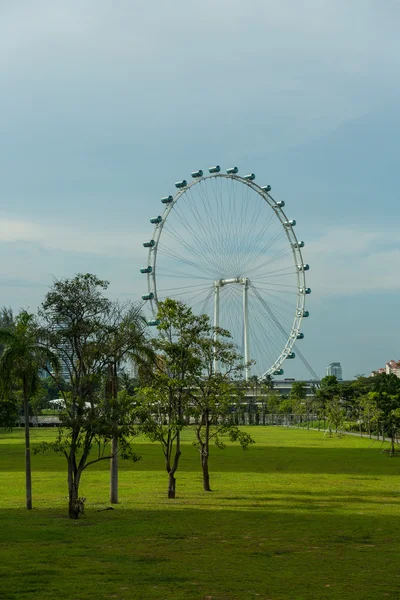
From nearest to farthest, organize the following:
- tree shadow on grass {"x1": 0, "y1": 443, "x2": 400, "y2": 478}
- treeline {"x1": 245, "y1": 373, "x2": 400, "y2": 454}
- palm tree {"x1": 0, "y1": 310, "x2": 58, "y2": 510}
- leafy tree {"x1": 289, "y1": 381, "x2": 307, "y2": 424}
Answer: palm tree {"x1": 0, "y1": 310, "x2": 58, "y2": 510}
tree shadow on grass {"x1": 0, "y1": 443, "x2": 400, "y2": 478}
treeline {"x1": 245, "y1": 373, "x2": 400, "y2": 454}
leafy tree {"x1": 289, "y1": 381, "x2": 307, "y2": 424}

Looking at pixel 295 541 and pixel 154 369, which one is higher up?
pixel 154 369

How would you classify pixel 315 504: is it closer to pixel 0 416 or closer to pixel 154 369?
pixel 154 369

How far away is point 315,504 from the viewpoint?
27.8 m

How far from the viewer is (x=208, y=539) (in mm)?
20078

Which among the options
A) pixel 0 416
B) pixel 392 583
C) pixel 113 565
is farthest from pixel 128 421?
pixel 0 416

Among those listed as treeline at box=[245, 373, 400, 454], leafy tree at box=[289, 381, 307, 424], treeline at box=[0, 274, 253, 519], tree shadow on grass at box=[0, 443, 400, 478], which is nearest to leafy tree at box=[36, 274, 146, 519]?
treeline at box=[0, 274, 253, 519]

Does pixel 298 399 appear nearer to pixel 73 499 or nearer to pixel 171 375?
pixel 171 375

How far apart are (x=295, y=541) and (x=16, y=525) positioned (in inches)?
299

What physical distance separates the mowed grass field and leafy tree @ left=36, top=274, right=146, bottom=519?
216cm

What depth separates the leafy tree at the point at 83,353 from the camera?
24188mm

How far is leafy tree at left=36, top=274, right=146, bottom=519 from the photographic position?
24.2 m

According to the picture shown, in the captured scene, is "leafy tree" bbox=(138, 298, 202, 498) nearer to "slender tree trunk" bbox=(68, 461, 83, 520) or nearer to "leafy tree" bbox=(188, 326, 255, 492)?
"leafy tree" bbox=(188, 326, 255, 492)

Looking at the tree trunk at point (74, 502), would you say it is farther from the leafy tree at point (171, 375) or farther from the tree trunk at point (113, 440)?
the leafy tree at point (171, 375)

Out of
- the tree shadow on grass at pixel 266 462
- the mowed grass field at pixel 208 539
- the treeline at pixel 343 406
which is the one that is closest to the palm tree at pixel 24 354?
the mowed grass field at pixel 208 539
